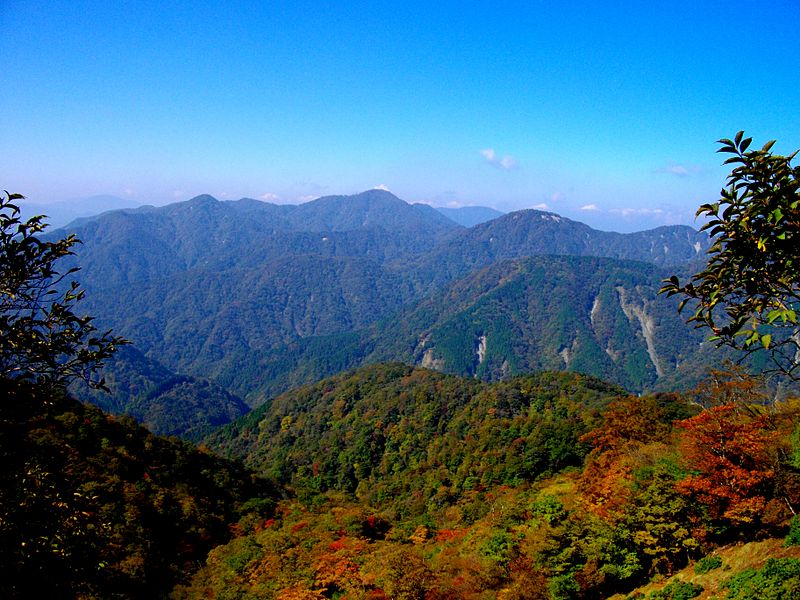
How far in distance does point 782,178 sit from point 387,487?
9156 cm

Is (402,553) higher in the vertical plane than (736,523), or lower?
lower

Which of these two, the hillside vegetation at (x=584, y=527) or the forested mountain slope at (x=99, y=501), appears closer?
the forested mountain slope at (x=99, y=501)

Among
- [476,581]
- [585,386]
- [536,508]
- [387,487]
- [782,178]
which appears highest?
[782,178]

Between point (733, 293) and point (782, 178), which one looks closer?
point (782, 178)

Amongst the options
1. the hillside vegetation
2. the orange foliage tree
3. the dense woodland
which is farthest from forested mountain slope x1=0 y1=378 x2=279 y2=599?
the orange foliage tree

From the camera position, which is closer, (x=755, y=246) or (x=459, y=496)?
(x=755, y=246)

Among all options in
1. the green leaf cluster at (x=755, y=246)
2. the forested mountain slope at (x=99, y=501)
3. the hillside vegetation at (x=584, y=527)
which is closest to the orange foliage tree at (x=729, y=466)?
the hillside vegetation at (x=584, y=527)

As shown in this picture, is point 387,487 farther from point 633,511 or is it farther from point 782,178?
point 782,178

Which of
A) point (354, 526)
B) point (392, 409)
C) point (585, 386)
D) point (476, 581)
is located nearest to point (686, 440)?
point (476, 581)

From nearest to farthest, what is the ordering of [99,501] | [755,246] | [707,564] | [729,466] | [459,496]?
[755,246] → [707,564] → [729,466] → [99,501] → [459,496]

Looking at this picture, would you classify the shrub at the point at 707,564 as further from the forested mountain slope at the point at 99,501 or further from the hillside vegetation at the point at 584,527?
the forested mountain slope at the point at 99,501

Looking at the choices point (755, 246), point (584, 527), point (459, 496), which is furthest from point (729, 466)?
point (459, 496)

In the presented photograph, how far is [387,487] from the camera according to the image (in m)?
91.1

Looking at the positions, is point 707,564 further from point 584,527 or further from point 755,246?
point 755,246
